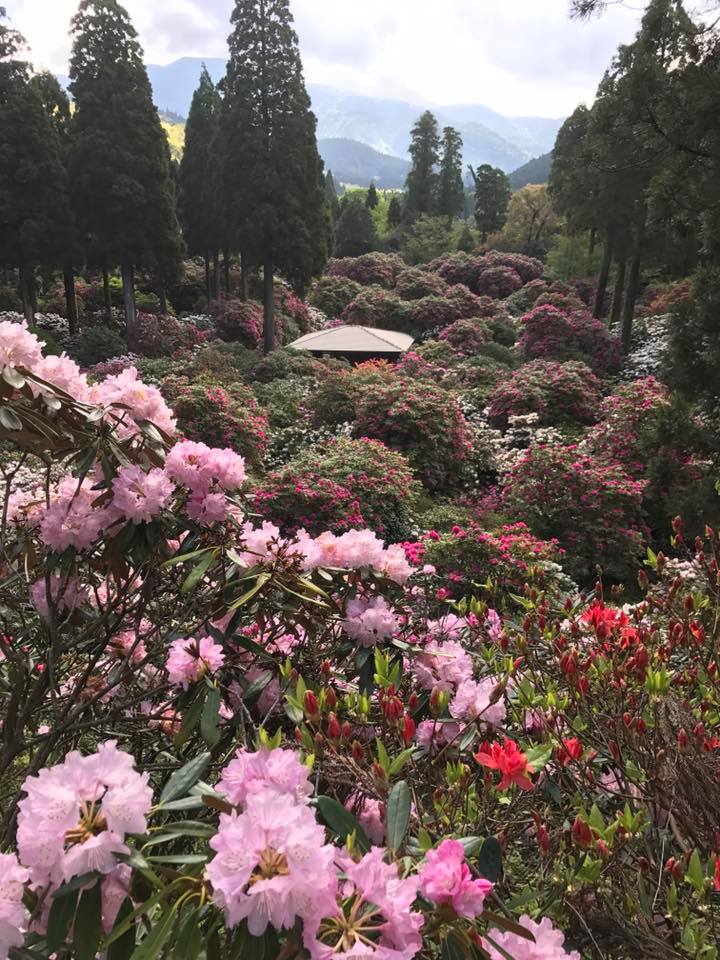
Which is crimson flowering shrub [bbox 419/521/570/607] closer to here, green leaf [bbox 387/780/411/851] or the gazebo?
green leaf [bbox 387/780/411/851]

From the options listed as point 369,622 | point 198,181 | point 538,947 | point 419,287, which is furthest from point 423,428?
point 198,181

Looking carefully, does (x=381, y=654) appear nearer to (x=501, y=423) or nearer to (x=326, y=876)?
(x=326, y=876)

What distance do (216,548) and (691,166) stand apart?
23.4 ft

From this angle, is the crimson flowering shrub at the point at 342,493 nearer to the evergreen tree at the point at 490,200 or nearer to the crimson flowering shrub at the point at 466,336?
the crimson flowering shrub at the point at 466,336

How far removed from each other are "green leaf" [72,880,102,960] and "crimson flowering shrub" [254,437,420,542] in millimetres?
4771

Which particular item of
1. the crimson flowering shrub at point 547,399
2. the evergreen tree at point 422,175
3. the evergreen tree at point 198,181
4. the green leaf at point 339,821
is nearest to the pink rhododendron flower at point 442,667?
the green leaf at point 339,821

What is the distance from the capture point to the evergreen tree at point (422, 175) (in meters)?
38.7

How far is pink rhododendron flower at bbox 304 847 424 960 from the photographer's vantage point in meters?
0.71

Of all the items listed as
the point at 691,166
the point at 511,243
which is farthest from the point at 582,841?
the point at 511,243

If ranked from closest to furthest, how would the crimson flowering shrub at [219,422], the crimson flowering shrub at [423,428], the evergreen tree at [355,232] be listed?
the crimson flowering shrub at [423,428], the crimson flowering shrub at [219,422], the evergreen tree at [355,232]

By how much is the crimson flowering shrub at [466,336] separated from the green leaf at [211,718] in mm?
15689

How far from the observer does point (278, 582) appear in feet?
5.22

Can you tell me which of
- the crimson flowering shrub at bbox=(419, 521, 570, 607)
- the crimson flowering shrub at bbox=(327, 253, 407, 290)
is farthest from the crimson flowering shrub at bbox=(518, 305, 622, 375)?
the crimson flowering shrub at bbox=(327, 253, 407, 290)

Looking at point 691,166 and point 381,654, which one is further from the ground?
point 691,166
